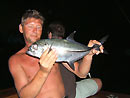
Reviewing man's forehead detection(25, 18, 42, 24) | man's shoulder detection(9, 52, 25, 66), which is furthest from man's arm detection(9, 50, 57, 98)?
man's forehead detection(25, 18, 42, 24)

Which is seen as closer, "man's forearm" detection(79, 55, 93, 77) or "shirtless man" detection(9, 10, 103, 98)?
"shirtless man" detection(9, 10, 103, 98)

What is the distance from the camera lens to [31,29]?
5.57ft

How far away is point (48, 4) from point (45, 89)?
956 inches

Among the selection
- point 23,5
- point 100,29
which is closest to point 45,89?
point 23,5

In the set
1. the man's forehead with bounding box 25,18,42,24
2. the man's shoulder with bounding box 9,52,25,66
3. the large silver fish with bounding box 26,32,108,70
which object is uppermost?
the man's forehead with bounding box 25,18,42,24

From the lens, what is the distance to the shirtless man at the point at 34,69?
140cm

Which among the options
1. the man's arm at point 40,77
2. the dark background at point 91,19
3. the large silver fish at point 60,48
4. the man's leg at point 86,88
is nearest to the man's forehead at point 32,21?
the large silver fish at point 60,48

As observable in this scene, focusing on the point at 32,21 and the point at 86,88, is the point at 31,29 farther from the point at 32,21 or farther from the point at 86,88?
the point at 86,88

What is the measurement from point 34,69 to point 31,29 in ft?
1.74

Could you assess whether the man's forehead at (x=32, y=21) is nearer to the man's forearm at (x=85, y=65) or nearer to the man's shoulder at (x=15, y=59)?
the man's shoulder at (x=15, y=59)

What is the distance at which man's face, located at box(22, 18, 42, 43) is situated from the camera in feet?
5.55

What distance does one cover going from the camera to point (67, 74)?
2.45 m

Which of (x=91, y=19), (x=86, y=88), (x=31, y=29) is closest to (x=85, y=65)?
(x=31, y=29)

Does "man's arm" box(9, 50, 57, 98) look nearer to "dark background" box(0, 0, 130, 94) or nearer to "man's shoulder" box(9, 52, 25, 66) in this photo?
"man's shoulder" box(9, 52, 25, 66)
